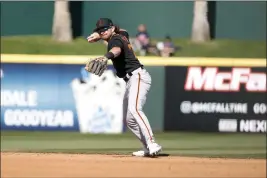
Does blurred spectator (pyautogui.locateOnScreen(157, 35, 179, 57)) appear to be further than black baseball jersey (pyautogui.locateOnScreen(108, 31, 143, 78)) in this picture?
Yes

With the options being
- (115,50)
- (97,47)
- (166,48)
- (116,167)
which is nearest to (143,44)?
(166,48)

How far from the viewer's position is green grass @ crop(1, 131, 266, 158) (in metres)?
11.4

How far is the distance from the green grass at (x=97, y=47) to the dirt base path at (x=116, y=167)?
9814 millimetres

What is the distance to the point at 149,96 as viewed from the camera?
49.2 feet

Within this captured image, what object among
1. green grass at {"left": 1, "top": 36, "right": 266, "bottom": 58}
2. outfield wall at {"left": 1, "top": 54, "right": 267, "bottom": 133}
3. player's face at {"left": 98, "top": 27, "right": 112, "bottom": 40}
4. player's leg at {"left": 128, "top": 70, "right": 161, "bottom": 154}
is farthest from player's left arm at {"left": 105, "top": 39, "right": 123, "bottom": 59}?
green grass at {"left": 1, "top": 36, "right": 266, "bottom": 58}

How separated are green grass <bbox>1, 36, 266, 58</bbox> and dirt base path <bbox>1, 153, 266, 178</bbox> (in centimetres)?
981

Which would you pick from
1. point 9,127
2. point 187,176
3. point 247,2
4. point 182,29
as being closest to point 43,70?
point 9,127

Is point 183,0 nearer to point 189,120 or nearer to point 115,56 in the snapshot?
point 189,120

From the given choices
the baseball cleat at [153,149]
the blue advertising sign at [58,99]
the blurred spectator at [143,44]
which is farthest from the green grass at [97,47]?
the baseball cleat at [153,149]

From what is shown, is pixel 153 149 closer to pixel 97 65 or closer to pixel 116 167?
pixel 116 167

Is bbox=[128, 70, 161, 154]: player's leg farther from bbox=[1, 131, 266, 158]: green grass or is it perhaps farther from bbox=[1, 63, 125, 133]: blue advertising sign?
bbox=[1, 63, 125, 133]: blue advertising sign

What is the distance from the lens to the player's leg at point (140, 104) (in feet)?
25.0

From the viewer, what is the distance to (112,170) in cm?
667

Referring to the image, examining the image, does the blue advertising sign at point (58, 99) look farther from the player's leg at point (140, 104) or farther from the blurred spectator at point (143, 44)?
the player's leg at point (140, 104)
